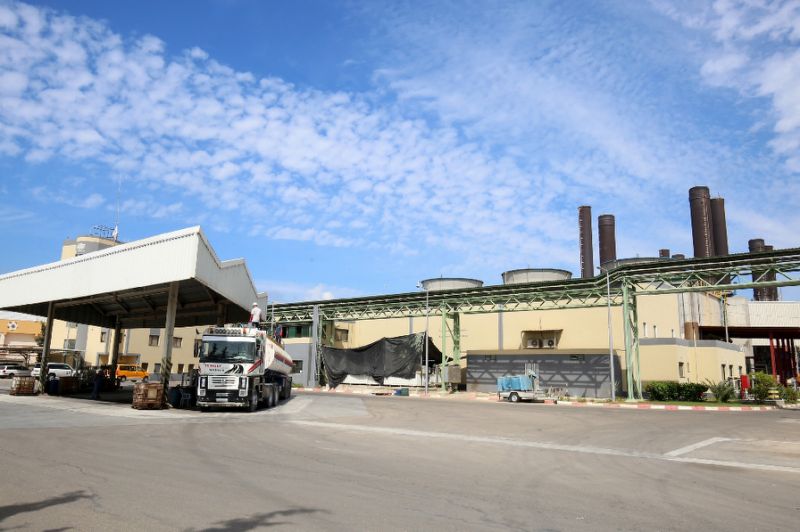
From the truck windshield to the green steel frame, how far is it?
2582cm

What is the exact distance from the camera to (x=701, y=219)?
68438 millimetres

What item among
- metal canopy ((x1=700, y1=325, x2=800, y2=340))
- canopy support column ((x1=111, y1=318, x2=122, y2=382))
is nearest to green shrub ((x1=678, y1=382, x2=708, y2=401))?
metal canopy ((x1=700, y1=325, x2=800, y2=340))

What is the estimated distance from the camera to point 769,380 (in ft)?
126

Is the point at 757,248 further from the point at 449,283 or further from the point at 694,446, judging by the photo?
the point at 694,446

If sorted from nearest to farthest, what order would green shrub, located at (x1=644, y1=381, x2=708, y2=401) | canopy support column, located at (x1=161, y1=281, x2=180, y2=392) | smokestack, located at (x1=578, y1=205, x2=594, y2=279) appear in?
1. canopy support column, located at (x1=161, y1=281, x2=180, y2=392)
2. green shrub, located at (x1=644, y1=381, x2=708, y2=401)
3. smokestack, located at (x1=578, y1=205, x2=594, y2=279)

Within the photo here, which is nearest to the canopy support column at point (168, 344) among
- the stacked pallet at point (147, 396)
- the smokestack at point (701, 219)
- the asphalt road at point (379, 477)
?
the stacked pallet at point (147, 396)

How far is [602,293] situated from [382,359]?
20627 mm

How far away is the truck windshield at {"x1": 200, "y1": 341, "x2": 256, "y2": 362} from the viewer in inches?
896

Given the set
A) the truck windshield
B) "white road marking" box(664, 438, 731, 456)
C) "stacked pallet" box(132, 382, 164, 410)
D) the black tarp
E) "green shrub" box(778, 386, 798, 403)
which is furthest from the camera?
the black tarp

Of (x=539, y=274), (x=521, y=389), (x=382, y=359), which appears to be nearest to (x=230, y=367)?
(x=521, y=389)

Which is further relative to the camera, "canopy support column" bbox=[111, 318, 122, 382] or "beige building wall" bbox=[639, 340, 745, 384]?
"beige building wall" bbox=[639, 340, 745, 384]

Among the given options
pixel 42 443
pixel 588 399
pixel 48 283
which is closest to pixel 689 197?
pixel 588 399

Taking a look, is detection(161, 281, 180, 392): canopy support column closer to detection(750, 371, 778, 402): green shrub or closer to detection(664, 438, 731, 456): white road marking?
A: detection(664, 438, 731, 456): white road marking

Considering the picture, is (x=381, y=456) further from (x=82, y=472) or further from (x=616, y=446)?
(x=616, y=446)
